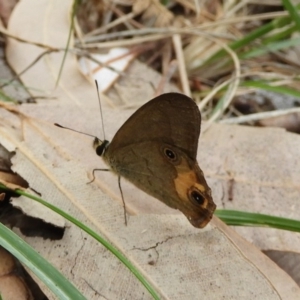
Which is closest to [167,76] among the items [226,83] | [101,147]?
[226,83]

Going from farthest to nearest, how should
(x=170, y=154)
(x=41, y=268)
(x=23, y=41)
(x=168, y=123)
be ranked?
(x=23, y=41), (x=170, y=154), (x=168, y=123), (x=41, y=268)

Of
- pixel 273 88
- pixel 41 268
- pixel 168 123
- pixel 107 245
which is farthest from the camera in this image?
pixel 273 88

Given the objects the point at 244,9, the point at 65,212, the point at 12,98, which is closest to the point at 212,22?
the point at 244,9

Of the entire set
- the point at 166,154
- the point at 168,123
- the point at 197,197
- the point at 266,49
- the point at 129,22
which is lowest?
the point at 266,49

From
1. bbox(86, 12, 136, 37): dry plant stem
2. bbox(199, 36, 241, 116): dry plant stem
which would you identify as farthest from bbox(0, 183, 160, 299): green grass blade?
bbox(86, 12, 136, 37): dry plant stem

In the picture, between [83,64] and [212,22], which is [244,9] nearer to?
[212,22]

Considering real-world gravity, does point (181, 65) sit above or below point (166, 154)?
below

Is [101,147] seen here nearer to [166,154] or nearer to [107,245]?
[166,154]

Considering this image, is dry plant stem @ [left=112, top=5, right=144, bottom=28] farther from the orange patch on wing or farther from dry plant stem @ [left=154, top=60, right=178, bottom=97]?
the orange patch on wing
